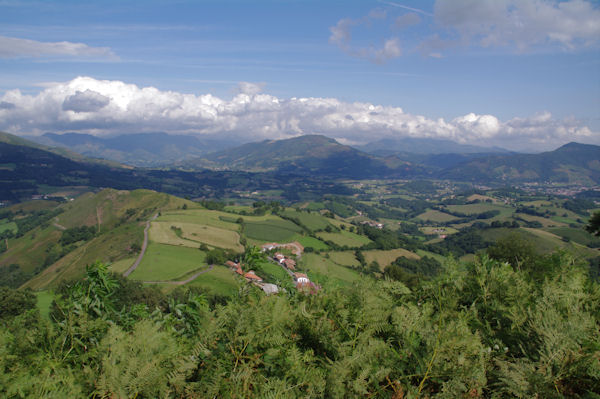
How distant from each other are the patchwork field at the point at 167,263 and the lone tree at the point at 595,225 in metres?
43.9

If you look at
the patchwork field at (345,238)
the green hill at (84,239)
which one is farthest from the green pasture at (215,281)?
the patchwork field at (345,238)

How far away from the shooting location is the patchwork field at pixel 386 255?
6628cm

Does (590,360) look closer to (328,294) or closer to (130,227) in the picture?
(328,294)

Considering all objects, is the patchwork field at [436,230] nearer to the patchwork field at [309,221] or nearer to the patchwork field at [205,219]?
the patchwork field at [309,221]

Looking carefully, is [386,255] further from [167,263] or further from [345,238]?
[167,263]

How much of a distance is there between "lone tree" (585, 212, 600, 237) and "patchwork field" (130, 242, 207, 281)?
43.9 meters

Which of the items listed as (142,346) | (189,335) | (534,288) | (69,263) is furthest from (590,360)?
(69,263)

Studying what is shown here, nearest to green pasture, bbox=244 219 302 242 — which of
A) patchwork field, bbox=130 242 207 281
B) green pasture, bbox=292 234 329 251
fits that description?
green pasture, bbox=292 234 329 251

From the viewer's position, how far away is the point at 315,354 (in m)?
2.44

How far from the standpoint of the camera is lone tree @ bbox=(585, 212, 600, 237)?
8273 millimetres

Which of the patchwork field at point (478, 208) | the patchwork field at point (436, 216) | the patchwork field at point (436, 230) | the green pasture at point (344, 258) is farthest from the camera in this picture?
the patchwork field at point (478, 208)

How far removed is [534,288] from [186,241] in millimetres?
61073

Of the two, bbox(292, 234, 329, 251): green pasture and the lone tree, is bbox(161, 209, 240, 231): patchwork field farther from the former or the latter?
the lone tree

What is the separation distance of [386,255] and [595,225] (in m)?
65.1
